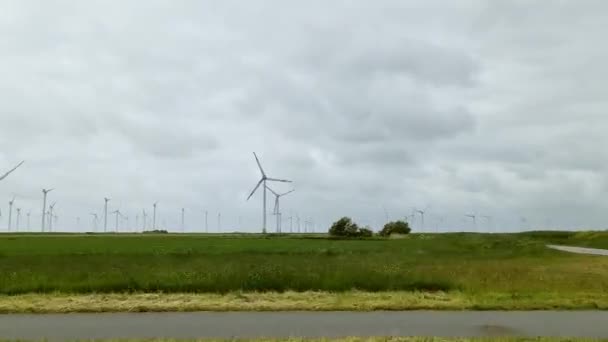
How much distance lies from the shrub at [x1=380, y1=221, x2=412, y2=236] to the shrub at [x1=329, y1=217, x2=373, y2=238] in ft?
41.0

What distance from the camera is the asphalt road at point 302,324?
39.0 ft

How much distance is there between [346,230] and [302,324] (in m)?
116

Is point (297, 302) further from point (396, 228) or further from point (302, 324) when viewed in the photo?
point (396, 228)

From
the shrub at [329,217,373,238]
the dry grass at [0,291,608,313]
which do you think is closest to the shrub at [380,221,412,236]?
the shrub at [329,217,373,238]

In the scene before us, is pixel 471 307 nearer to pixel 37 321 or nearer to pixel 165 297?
pixel 165 297

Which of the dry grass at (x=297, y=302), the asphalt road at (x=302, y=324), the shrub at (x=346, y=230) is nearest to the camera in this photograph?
the asphalt road at (x=302, y=324)

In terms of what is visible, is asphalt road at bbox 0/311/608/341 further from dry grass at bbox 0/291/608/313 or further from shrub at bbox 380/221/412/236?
shrub at bbox 380/221/412/236

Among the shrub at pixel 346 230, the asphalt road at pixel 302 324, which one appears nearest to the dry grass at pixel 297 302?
the asphalt road at pixel 302 324

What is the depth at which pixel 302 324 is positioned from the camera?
13055 millimetres

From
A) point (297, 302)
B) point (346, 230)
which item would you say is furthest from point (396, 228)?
point (297, 302)

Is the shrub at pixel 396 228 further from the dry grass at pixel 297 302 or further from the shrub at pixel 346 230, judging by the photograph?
the dry grass at pixel 297 302

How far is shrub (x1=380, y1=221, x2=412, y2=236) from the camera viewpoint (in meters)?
142

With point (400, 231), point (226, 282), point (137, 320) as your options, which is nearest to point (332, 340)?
point (137, 320)

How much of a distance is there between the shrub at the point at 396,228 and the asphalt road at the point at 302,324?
127349mm
